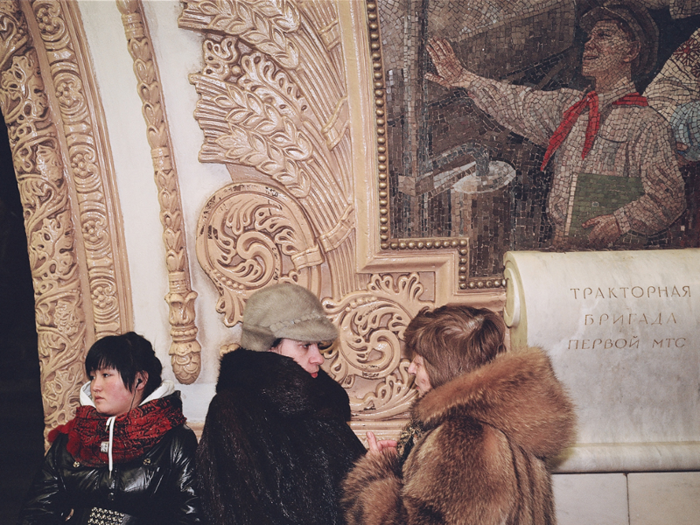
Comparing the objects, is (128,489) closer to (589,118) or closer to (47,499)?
(47,499)

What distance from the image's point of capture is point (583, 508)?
2.14m

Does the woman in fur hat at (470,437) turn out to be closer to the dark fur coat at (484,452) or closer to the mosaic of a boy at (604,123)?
the dark fur coat at (484,452)

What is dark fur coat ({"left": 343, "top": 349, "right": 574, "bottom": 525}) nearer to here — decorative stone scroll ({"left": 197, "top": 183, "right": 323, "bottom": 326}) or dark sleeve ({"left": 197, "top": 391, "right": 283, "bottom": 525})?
dark sleeve ({"left": 197, "top": 391, "right": 283, "bottom": 525})

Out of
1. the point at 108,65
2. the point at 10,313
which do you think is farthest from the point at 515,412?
the point at 10,313

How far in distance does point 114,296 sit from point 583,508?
2.16 metres

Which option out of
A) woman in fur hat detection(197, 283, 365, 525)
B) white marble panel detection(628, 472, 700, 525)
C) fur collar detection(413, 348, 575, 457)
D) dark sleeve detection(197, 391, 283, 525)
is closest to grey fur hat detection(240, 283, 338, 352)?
woman in fur hat detection(197, 283, 365, 525)

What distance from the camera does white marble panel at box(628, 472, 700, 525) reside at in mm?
2143

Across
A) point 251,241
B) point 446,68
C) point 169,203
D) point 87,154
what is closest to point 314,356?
point 251,241

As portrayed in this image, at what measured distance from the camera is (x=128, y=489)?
1.82 m

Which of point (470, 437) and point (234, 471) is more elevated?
point (470, 437)

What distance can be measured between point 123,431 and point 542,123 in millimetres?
2032

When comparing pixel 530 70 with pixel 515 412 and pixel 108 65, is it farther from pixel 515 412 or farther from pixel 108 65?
pixel 108 65

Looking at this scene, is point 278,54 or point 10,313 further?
point 10,313

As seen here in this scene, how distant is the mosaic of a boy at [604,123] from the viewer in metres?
2.42
